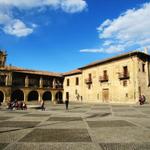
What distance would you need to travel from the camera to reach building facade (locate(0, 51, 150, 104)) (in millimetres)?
26672

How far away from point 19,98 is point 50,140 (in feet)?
108

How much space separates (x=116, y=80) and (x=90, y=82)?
6.23m

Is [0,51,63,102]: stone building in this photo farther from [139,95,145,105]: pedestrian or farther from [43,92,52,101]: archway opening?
[139,95,145,105]: pedestrian

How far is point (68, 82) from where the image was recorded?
41.2m

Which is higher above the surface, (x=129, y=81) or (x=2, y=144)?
(x=129, y=81)

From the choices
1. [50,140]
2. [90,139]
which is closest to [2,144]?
[50,140]

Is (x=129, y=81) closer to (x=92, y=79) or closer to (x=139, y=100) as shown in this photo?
(x=139, y=100)

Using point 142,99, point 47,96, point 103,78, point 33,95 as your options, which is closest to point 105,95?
point 103,78

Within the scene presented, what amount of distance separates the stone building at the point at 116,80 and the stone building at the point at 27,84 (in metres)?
6.41

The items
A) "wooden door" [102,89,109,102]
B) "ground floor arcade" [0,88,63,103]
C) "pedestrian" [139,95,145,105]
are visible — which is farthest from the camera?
"ground floor arcade" [0,88,63,103]

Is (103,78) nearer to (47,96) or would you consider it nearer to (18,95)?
(47,96)

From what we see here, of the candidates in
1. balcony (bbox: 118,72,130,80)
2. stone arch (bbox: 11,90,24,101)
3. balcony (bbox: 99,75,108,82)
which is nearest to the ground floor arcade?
stone arch (bbox: 11,90,24,101)

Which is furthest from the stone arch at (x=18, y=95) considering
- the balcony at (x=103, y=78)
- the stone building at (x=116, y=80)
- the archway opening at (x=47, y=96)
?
the balcony at (x=103, y=78)

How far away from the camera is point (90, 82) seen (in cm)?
3406
